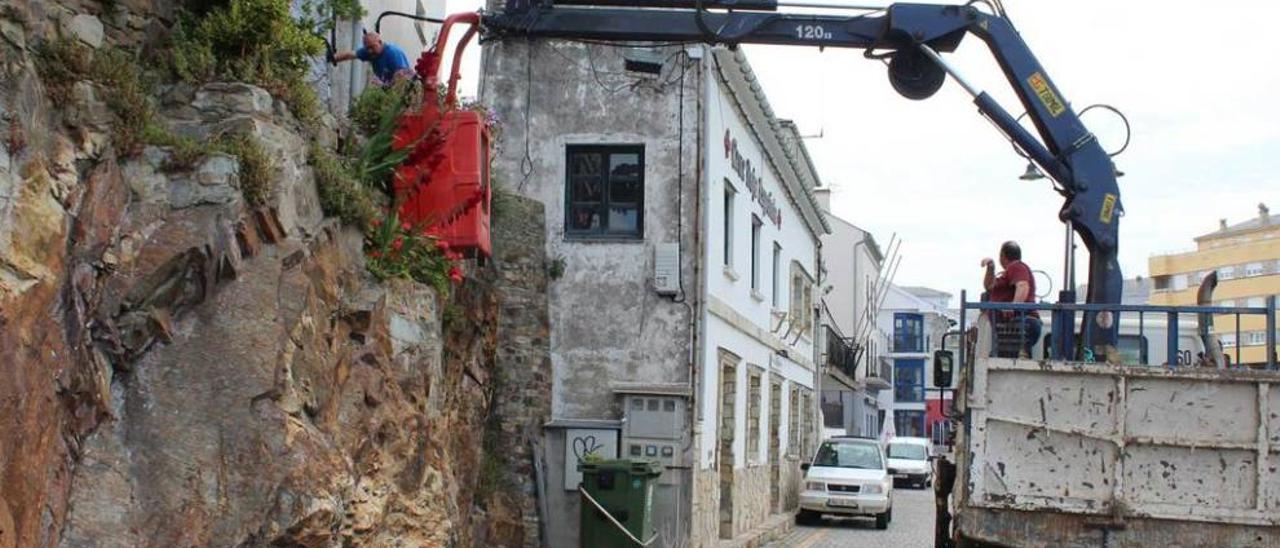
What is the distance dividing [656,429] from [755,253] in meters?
6.20

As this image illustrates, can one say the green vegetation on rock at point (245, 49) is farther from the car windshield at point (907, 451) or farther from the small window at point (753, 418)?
the car windshield at point (907, 451)

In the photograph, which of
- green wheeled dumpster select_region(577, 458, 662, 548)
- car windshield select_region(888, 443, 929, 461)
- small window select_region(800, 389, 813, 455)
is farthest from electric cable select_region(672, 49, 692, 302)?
car windshield select_region(888, 443, 929, 461)

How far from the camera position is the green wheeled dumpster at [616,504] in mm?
13945

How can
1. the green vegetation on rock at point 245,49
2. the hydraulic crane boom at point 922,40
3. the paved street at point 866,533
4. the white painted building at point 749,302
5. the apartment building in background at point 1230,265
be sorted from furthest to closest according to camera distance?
1. the apartment building in background at point 1230,265
2. the paved street at point 866,533
3. the white painted building at point 749,302
4. the hydraulic crane boom at point 922,40
5. the green vegetation on rock at point 245,49

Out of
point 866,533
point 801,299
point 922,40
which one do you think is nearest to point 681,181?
point 922,40

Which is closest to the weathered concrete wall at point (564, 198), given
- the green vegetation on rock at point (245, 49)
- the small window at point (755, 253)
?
the small window at point (755, 253)

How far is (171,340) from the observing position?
292 inches

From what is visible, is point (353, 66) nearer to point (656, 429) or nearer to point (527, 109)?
point (527, 109)

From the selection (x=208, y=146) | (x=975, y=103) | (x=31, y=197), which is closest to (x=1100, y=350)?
(x=975, y=103)

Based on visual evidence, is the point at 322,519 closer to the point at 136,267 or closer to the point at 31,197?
the point at 136,267

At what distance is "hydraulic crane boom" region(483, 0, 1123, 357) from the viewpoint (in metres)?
10.6

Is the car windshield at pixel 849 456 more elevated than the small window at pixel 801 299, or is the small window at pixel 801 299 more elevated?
the small window at pixel 801 299

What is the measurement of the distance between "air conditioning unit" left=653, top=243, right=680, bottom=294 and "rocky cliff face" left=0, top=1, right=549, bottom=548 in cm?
672

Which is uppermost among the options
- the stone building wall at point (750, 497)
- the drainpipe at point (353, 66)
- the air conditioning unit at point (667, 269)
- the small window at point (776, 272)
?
the drainpipe at point (353, 66)
